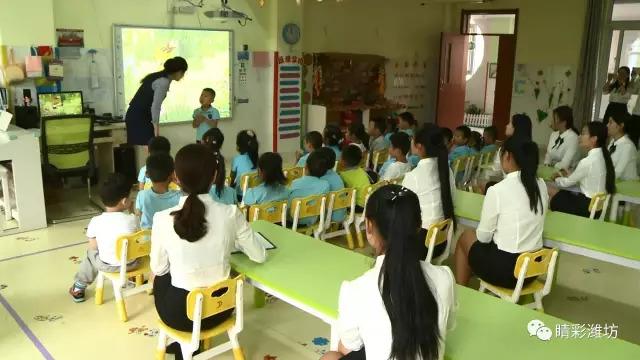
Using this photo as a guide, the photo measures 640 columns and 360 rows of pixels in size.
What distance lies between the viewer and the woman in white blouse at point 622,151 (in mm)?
4730

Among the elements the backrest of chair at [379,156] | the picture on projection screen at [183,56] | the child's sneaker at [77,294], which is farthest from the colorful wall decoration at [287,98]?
the child's sneaker at [77,294]

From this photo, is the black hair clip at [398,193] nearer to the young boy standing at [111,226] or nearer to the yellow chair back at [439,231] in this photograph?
the yellow chair back at [439,231]

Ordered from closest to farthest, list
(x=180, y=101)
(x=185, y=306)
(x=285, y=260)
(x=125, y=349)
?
1. (x=185, y=306)
2. (x=285, y=260)
3. (x=125, y=349)
4. (x=180, y=101)

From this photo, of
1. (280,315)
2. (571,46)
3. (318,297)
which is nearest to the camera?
(318,297)

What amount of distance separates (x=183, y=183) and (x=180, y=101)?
538 cm

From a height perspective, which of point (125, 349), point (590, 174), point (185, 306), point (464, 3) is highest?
point (464, 3)

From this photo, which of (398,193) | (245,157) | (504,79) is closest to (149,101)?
(245,157)

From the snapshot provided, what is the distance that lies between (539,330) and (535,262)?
883 mm

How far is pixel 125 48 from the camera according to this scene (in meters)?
6.67

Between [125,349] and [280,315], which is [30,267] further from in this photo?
[280,315]

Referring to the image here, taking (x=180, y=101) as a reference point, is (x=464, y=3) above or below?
above

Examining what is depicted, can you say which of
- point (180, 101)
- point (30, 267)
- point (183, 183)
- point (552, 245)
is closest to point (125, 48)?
point (180, 101)

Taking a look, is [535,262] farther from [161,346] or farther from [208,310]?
[161,346]

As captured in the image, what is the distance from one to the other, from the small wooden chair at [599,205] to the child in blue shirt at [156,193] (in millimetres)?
2841
